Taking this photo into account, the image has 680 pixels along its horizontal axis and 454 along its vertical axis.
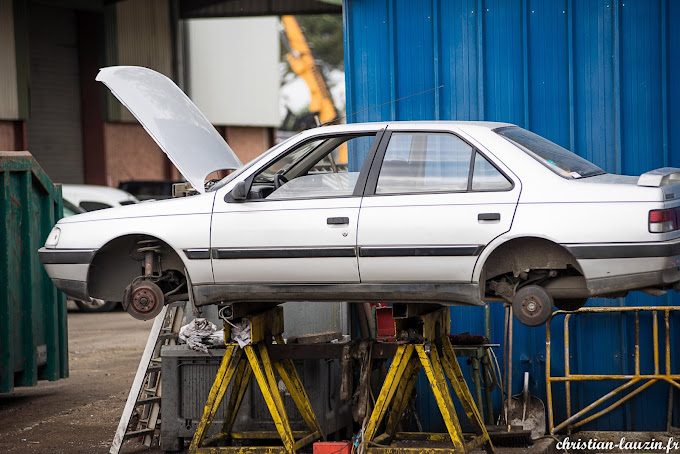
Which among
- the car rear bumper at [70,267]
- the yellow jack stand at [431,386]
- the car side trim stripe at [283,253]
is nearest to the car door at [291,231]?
the car side trim stripe at [283,253]

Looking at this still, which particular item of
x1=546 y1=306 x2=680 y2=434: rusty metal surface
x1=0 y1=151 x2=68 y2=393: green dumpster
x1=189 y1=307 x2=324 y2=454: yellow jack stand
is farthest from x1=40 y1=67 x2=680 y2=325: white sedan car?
x1=0 y1=151 x2=68 y2=393: green dumpster

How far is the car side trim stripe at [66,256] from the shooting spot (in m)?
6.86

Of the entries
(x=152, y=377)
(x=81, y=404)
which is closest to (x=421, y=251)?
(x=152, y=377)

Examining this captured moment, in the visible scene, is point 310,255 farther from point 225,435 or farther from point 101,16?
point 101,16

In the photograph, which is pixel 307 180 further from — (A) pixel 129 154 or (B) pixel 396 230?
(A) pixel 129 154

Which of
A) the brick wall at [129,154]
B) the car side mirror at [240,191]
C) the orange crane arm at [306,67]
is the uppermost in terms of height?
the orange crane arm at [306,67]

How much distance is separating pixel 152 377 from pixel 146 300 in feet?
6.35

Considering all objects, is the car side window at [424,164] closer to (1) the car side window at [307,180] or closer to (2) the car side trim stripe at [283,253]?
(1) the car side window at [307,180]

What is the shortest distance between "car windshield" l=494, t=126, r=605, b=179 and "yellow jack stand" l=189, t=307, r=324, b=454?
84.9 inches

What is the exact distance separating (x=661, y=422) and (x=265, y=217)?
3857 millimetres

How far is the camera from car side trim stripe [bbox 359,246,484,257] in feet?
20.1

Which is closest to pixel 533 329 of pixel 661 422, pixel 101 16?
pixel 661 422

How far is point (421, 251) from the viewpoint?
6191 mm

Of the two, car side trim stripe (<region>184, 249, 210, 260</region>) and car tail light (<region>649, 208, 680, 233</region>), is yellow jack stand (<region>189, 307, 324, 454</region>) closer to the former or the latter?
car side trim stripe (<region>184, 249, 210, 260</region>)
